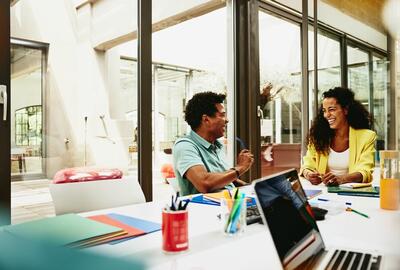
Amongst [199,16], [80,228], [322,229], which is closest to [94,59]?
[199,16]

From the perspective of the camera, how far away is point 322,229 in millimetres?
1140

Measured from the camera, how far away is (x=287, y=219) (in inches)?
31.4

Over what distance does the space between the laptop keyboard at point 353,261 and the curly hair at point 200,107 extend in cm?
144

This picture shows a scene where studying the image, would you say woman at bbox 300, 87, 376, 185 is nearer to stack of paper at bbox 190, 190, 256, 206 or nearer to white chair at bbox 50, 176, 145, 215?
stack of paper at bbox 190, 190, 256, 206

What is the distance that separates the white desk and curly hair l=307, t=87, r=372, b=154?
1.06 m

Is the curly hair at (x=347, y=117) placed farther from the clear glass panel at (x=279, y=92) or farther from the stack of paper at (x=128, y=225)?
the stack of paper at (x=128, y=225)

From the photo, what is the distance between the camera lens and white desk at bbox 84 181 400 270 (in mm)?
853

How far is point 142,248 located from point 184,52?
3.25 m

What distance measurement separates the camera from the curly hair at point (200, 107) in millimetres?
2252

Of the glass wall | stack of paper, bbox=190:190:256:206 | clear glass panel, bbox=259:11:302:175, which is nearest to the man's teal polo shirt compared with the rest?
stack of paper, bbox=190:190:256:206

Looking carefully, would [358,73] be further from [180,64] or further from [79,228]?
[79,228]

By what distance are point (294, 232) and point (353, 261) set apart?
171mm

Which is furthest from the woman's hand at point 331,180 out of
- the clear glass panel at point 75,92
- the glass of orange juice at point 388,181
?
the clear glass panel at point 75,92

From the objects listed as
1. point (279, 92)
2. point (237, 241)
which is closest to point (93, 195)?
point (237, 241)
